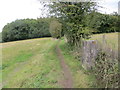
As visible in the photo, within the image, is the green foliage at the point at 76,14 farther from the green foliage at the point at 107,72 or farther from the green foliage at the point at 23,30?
the green foliage at the point at 23,30

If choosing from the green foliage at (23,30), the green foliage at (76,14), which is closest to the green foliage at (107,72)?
the green foliage at (76,14)

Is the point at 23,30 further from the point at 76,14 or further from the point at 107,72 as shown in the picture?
the point at 107,72

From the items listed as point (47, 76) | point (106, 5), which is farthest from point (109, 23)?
point (47, 76)

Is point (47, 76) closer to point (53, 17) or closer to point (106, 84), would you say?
A: point (106, 84)

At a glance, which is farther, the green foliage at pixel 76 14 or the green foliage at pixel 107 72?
the green foliage at pixel 76 14

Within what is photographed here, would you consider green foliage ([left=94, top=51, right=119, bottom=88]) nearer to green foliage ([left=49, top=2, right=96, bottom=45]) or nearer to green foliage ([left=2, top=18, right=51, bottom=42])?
green foliage ([left=49, top=2, right=96, bottom=45])

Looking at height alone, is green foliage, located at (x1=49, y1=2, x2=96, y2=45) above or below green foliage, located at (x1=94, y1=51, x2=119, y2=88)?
above

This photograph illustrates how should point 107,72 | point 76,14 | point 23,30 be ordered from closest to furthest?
point 107,72
point 76,14
point 23,30

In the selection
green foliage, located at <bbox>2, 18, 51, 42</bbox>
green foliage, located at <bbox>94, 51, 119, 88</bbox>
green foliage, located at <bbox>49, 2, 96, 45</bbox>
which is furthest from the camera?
green foliage, located at <bbox>2, 18, 51, 42</bbox>

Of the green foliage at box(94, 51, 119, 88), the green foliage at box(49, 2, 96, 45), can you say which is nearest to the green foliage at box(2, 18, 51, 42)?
the green foliage at box(49, 2, 96, 45)

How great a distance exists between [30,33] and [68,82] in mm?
22477

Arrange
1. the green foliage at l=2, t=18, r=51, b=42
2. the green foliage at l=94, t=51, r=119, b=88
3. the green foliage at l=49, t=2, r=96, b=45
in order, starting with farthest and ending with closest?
1. the green foliage at l=2, t=18, r=51, b=42
2. the green foliage at l=49, t=2, r=96, b=45
3. the green foliage at l=94, t=51, r=119, b=88

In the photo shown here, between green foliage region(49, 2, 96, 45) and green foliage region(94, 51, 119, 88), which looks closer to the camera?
green foliage region(94, 51, 119, 88)

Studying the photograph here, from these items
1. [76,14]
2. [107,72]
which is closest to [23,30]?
[76,14]
